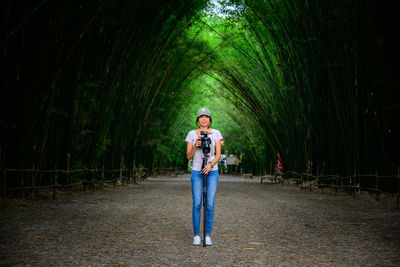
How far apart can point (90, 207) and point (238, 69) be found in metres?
8.72

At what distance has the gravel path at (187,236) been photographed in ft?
9.80

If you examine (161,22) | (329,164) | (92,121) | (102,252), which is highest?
(161,22)

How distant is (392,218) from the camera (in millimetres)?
5102

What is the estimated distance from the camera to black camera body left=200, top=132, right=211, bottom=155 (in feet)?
11.1

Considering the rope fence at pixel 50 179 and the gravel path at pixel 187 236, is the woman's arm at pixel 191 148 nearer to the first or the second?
the gravel path at pixel 187 236

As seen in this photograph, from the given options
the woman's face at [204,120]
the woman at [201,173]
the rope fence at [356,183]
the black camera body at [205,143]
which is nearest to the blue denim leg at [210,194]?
the woman at [201,173]

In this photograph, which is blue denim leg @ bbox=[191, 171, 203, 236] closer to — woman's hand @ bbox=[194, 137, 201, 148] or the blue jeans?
the blue jeans

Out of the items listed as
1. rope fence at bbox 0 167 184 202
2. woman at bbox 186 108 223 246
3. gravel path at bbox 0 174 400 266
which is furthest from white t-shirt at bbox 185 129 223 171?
rope fence at bbox 0 167 184 202

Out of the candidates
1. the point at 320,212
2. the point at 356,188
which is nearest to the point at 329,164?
the point at 356,188

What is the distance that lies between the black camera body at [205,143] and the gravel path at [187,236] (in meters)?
0.72

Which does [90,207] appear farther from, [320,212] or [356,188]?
[356,188]

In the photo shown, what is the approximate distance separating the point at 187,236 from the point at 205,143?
3.08 ft

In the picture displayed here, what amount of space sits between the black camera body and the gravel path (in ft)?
2.36

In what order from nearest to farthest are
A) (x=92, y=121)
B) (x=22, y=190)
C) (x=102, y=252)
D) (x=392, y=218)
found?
1. (x=102, y=252)
2. (x=392, y=218)
3. (x=22, y=190)
4. (x=92, y=121)
